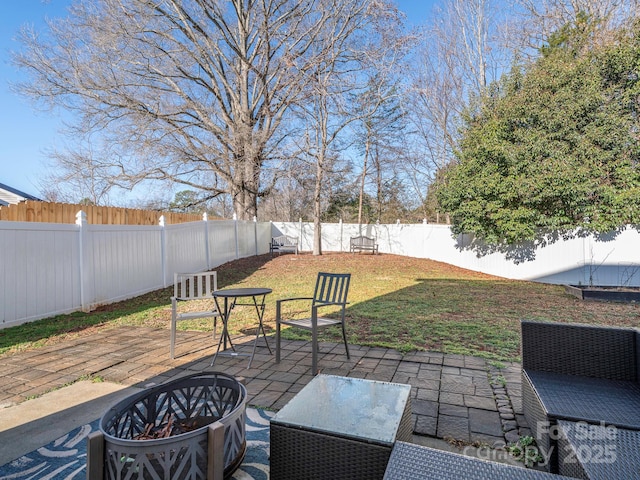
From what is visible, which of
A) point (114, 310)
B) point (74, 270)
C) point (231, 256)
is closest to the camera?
point (74, 270)

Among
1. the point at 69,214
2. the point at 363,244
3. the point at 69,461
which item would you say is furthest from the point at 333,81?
the point at 69,461

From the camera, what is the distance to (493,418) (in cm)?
234

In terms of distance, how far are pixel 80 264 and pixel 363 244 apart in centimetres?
1261

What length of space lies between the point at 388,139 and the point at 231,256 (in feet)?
29.9

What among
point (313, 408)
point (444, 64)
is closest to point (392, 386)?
point (313, 408)

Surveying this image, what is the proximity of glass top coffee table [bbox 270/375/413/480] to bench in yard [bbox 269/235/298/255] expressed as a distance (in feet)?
43.7

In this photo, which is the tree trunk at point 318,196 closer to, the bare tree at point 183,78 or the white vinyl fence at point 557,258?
the bare tree at point 183,78

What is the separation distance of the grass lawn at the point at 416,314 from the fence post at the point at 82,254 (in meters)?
0.23

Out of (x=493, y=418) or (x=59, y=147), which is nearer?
(x=493, y=418)

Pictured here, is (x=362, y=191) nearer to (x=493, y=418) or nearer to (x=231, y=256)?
(x=231, y=256)

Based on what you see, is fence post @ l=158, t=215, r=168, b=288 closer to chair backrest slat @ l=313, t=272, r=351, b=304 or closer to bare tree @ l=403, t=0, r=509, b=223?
chair backrest slat @ l=313, t=272, r=351, b=304

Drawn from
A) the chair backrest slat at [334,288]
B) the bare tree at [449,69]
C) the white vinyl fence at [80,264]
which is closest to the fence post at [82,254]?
the white vinyl fence at [80,264]

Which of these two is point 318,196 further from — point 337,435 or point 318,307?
point 337,435

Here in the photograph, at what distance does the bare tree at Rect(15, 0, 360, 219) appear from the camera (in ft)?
39.2
